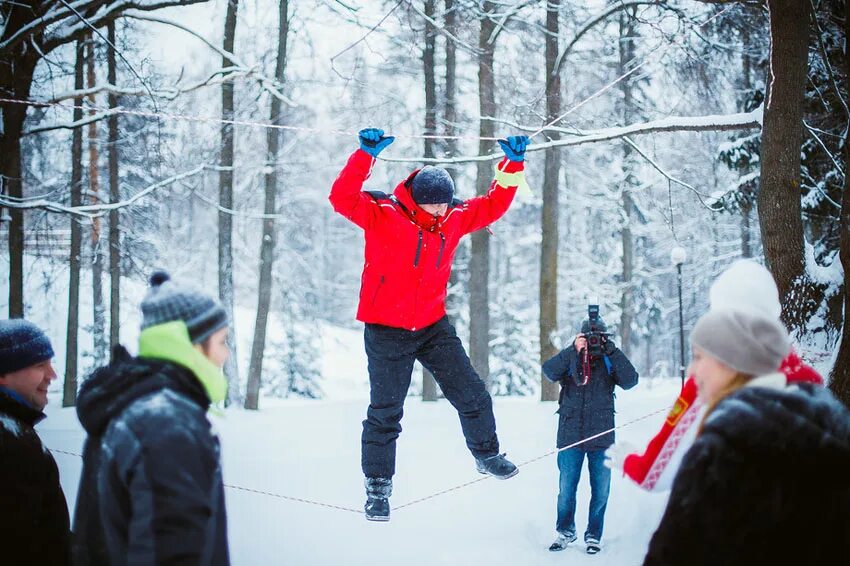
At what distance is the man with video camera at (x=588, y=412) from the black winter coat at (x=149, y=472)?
3395mm

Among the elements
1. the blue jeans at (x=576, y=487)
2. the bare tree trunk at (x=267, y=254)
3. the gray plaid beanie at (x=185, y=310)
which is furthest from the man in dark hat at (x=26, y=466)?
the bare tree trunk at (x=267, y=254)

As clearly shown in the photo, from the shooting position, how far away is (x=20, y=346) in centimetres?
261

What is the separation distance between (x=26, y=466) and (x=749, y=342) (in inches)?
98.3

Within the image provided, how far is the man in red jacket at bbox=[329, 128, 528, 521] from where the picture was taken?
4.09 m

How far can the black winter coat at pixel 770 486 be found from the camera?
1926 mm

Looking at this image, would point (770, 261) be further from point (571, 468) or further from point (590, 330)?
point (571, 468)

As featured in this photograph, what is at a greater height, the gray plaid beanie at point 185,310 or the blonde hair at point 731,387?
the gray plaid beanie at point 185,310

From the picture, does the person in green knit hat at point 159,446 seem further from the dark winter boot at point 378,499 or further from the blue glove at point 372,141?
the dark winter boot at point 378,499

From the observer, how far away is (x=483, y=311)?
40.8ft

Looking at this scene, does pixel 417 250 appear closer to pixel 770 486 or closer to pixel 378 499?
pixel 378 499

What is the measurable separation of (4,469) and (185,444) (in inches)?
38.3

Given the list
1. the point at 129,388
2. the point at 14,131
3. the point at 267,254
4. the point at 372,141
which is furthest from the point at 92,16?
the point at 267,254

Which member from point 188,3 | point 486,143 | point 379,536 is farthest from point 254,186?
point 379,536

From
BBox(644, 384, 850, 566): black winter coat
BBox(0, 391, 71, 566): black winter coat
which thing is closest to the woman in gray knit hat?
BBox(644, 384, 850, 566): black winter coat
